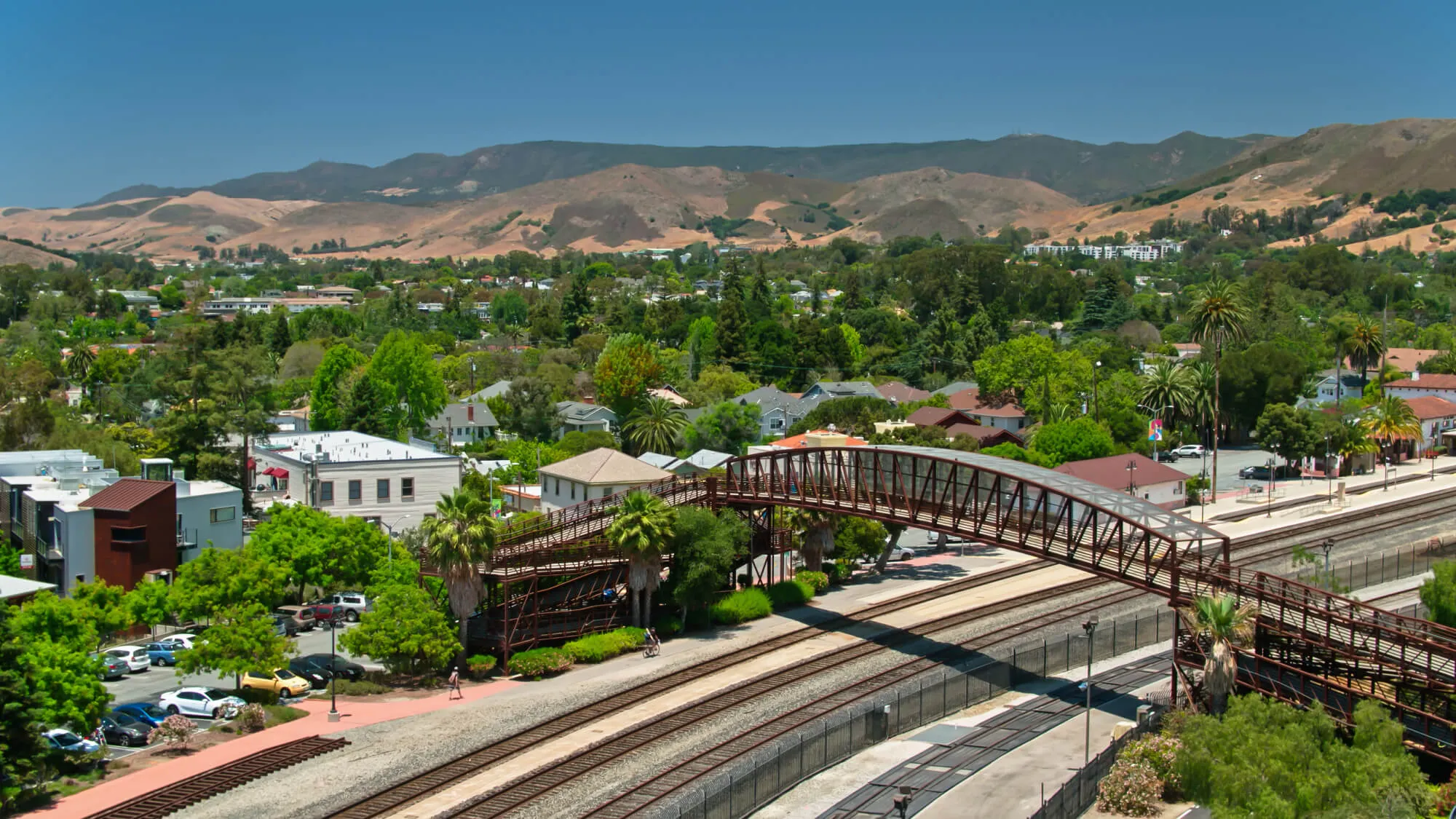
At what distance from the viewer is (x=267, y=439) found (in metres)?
94.2

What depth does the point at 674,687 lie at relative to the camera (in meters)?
52.3

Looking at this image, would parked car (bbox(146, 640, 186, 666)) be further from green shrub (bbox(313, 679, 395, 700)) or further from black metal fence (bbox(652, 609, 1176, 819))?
black metal fence (bbox(652, 609, 1176, 819))

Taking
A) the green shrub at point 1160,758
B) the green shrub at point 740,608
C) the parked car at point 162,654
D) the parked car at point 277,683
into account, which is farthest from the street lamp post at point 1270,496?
the parked car at point 162,654

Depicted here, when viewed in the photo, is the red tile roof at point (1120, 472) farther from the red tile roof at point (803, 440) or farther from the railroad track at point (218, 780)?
the railroad track at point (218, 780)

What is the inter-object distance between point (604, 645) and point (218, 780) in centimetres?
1886

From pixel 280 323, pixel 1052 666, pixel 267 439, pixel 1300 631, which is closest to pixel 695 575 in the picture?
pixel 1052 666

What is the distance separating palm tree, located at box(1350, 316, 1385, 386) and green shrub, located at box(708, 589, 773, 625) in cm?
8621

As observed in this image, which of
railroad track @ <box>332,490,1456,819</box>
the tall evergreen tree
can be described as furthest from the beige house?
the tall evergreen tree

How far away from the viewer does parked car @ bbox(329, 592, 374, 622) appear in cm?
6256

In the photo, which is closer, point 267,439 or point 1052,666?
point 1052,666

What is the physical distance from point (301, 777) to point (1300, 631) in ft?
106

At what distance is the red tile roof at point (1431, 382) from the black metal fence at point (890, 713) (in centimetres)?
7845

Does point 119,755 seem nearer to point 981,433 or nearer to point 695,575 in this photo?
point 695,575

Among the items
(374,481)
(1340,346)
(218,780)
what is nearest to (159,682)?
(218,780)
